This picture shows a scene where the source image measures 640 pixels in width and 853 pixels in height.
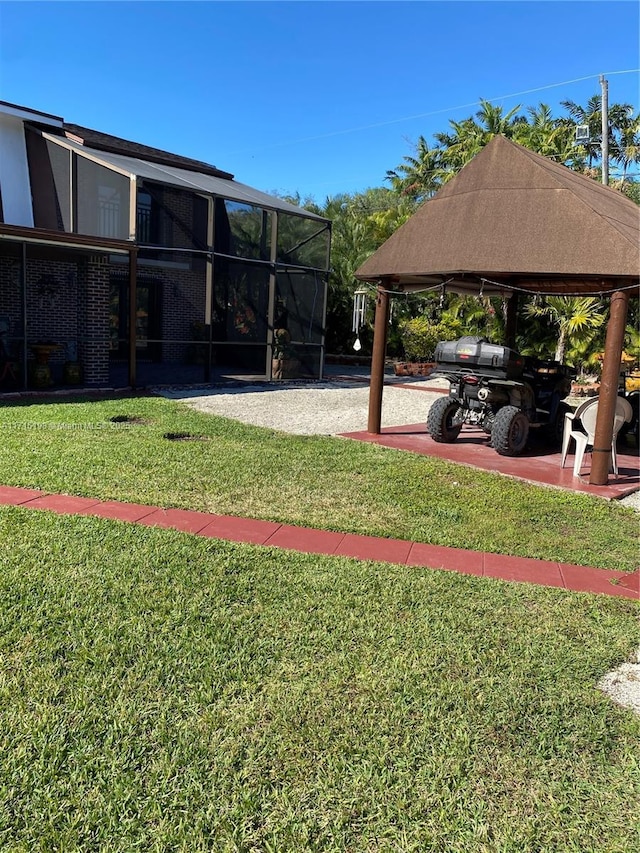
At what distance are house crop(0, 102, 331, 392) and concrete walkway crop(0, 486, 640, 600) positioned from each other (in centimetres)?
669

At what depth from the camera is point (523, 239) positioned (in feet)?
22.1

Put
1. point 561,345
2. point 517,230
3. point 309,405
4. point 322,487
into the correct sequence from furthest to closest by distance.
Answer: point 561,345, point 309,405, point 517,230, point 322,487

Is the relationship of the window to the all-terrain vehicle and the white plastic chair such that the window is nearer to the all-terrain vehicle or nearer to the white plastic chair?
the all-terrain vehicle

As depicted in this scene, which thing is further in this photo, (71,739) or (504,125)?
(504,125)

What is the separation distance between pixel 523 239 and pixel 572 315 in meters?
10.1

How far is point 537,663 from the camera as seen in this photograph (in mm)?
2932

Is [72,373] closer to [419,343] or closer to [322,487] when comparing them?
[322,487]

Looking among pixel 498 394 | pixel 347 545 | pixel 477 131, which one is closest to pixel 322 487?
pixel 347 545

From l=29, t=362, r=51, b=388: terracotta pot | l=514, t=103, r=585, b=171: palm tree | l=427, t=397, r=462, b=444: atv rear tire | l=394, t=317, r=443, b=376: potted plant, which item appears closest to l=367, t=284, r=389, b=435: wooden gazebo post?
l=427, t=397, r=462, b=444: atv rear tire

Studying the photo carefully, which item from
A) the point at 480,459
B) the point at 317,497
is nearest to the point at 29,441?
the point at 317,497

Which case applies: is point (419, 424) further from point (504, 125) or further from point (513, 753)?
point (504, 125)

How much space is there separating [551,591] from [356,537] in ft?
4.51

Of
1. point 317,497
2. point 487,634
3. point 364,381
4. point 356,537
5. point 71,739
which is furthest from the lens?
point 364,381

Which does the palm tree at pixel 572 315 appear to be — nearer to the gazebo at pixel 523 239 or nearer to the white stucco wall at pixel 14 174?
the gazebo at pixel 523 239
